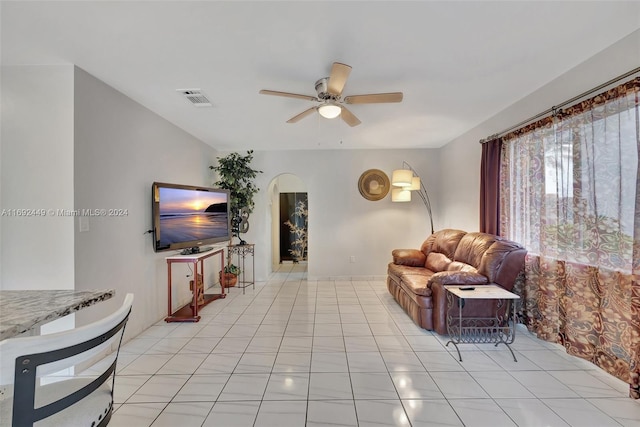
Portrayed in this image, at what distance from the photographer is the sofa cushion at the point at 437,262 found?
366cm

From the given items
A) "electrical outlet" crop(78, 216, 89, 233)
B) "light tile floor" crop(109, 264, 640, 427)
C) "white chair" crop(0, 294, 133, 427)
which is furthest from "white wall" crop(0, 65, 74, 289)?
"white chair" crop(0, 294, 133, 427)

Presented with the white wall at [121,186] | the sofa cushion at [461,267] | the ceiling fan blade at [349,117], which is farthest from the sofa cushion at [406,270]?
the white wall at [121,186]

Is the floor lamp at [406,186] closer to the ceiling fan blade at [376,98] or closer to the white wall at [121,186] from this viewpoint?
the ceiling fan blade at [376,98]

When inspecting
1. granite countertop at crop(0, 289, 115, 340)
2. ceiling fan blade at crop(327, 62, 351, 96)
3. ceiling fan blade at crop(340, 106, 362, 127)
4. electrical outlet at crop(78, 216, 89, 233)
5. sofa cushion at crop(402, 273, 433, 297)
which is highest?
ceiling fan blade at crop(327, 62, 351, 96)

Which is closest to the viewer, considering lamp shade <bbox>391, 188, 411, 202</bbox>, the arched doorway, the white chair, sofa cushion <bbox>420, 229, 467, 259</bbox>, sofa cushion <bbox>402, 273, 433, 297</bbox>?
the white chair

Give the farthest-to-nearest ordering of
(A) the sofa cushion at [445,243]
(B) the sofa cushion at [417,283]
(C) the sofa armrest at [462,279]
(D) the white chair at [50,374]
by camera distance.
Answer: (A) the sofa cushion at [445,243] < (B) the sofa cushion at [417,283] < (C) the sofa armrest at [462,279] < (D) the white chair at [50,374]

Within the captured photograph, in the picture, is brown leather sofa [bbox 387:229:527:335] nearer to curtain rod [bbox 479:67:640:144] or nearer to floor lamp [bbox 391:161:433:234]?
floor lamp [bbox 391:161:433:234]

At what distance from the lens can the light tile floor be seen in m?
1.75

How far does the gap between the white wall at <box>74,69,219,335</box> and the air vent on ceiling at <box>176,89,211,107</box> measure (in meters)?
0.60

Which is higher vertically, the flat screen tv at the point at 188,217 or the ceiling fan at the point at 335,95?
the ceiling fan at the point at 335,95

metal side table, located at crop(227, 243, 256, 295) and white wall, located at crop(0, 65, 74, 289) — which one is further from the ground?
white wall, located at crop(0, 65, 74, 289)

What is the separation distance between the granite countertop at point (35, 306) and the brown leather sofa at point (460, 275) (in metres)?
2.80

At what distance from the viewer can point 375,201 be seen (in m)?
5.23

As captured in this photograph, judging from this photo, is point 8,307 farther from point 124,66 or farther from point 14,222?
point 124,66
